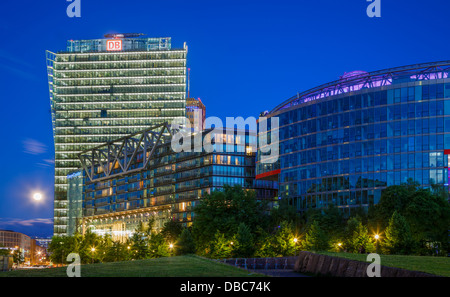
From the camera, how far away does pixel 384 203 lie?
291ft

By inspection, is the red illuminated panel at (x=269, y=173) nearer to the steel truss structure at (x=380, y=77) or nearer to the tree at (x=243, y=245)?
the steel truss structure at (x=380, y=77)

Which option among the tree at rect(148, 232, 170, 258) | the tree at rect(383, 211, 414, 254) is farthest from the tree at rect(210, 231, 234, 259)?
the tree at rect(383, 211, 414, 254)

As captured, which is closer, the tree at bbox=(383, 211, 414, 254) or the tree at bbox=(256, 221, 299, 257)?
the tree at bbox=(383, 211, 414, 254)

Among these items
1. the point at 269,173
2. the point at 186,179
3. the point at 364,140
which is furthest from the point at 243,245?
the point at 186,179

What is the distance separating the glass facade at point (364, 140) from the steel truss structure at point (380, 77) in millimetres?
245

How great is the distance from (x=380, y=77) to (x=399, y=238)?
48.4 m

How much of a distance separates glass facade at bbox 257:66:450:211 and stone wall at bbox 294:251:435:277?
241 ft

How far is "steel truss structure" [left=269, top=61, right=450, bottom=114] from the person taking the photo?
10931cm

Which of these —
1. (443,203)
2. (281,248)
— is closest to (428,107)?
(443,203)

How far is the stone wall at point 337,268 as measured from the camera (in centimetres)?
2386

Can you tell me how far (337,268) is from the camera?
30281 mm

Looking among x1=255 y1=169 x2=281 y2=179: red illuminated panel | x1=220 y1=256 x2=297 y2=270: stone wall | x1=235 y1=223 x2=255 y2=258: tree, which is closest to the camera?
x1=220 y1=256 x2=297 y2=270: stone wall

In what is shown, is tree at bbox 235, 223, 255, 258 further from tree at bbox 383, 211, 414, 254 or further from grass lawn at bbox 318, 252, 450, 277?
grass lawn at bbox 318, 252, 450, 277

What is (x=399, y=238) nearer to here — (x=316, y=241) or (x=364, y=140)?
(x=316, y=241)
